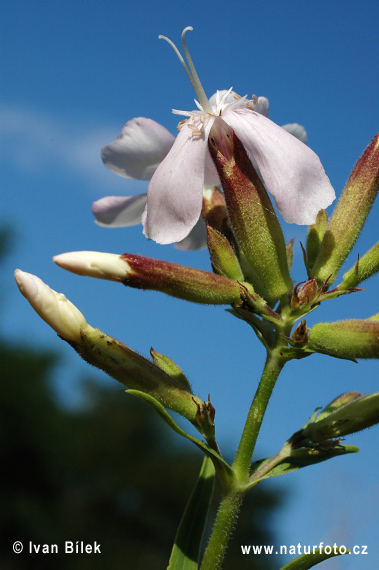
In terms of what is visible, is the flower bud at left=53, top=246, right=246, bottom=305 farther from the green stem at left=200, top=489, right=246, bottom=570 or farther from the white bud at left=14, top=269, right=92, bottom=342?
the green stem at left=200, top=489, right=246, bottom=570

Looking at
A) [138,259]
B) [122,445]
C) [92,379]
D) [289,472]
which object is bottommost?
[289,472]

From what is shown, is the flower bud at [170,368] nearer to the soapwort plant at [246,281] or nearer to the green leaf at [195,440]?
the soapwort plant at [246,281]

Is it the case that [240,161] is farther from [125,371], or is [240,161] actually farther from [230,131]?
[125,371]

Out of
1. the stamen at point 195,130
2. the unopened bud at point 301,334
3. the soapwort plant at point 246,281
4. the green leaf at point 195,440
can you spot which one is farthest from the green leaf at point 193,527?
the stamen at point 195,130

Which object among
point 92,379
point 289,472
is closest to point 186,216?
point 289,472

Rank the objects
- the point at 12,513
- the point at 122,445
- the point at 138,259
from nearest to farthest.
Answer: the point at 138,259 < the point at 12,513 < the point at 122,445

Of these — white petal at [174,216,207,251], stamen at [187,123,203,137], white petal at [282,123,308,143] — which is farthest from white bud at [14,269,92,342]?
white petal at [282,123,308,143]
